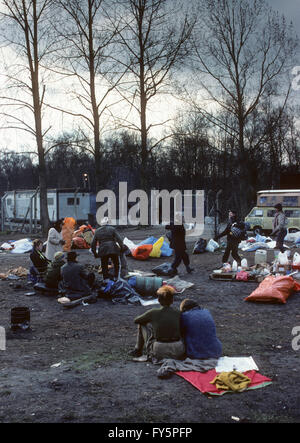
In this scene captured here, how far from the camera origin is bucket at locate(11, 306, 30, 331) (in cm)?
785

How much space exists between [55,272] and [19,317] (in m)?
2.68

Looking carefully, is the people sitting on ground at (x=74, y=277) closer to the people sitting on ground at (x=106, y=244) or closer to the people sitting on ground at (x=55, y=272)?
the people sitting on ground at (x=55, y=272)

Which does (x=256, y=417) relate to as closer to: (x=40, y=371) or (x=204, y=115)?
(x=40, y=371)

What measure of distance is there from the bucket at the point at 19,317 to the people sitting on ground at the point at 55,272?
8.55ft

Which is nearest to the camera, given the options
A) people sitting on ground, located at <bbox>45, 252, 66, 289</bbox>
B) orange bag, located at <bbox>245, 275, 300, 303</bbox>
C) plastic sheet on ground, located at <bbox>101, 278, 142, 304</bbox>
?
orange bag, located at <bbox>245, 275, 300, 303</bbox>

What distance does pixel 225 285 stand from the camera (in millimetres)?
11711

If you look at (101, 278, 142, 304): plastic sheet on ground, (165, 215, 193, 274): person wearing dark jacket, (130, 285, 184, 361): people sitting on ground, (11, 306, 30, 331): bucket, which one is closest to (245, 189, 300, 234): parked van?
(165, 215, 193, 274): person wearing dark jacket

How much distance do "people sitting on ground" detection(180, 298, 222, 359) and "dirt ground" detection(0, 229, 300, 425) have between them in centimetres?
49

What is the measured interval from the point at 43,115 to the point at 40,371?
19.1 metres

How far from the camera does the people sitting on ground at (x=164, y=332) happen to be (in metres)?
6.09

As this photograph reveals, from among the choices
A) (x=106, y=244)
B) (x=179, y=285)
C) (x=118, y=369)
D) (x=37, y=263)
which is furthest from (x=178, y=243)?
(x=118, y=369)

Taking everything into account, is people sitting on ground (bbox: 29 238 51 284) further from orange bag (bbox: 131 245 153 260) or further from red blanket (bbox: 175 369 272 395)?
red blanket (bbox: 175 369 272 395)

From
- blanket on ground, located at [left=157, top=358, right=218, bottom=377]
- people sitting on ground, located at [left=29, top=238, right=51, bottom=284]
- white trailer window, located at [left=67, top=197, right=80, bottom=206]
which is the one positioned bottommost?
blanket on ground, located at [left=157, top=358, right=218, bottom=377]
